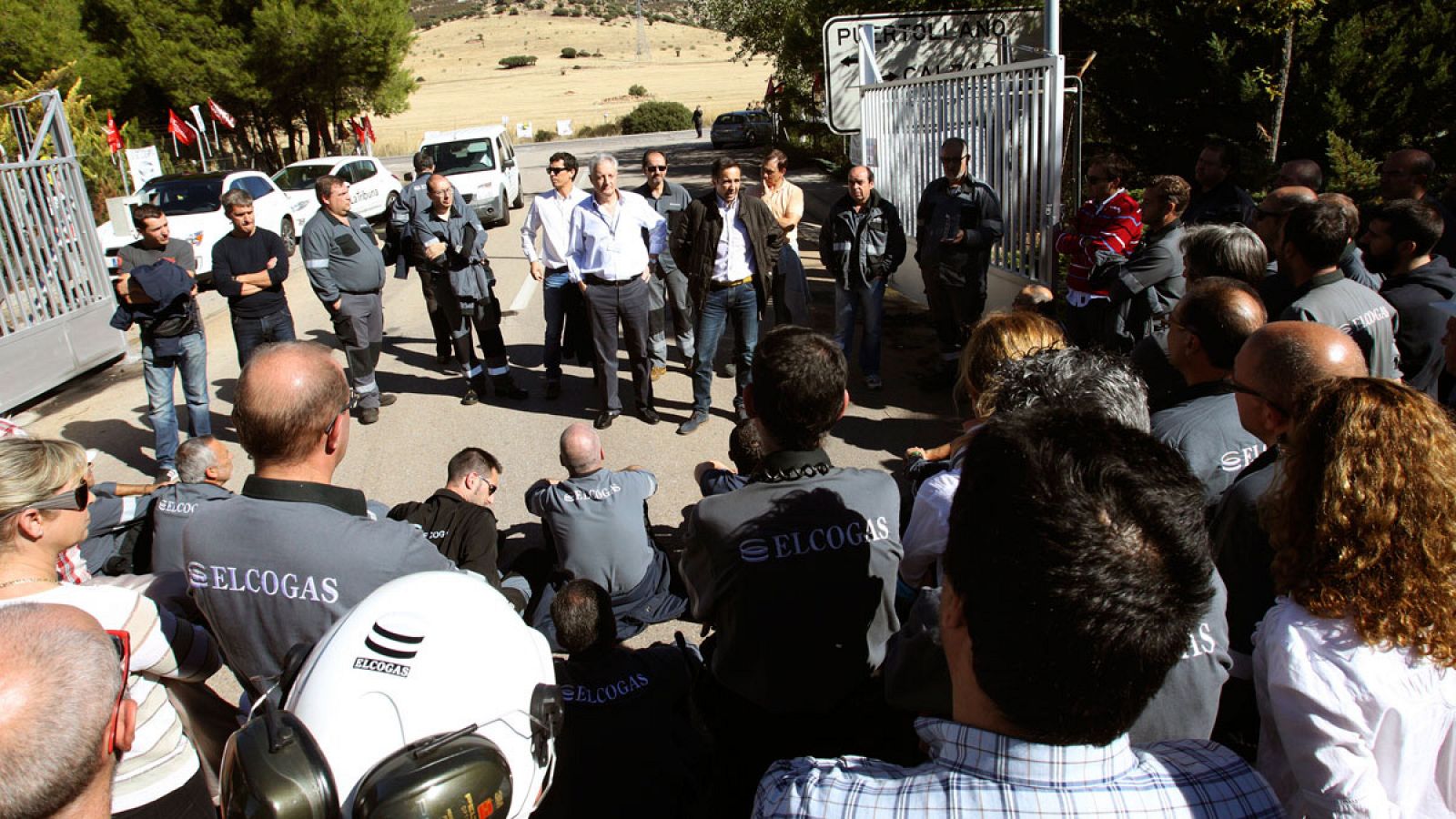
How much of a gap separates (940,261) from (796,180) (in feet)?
45.3

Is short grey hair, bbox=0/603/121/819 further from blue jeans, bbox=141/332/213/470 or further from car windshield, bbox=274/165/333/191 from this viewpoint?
car windshield, bbox=274/165/333/191

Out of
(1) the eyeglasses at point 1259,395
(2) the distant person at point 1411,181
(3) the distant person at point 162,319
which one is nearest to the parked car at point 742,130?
(3) the distant person at point 162,319

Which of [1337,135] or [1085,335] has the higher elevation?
[1337,135]

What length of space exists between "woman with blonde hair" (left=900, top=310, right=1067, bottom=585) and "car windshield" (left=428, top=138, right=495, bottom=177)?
53.3 feet

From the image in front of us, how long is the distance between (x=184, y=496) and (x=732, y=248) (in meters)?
4.02

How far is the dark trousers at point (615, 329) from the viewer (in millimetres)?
6871

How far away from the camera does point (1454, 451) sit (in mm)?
1813

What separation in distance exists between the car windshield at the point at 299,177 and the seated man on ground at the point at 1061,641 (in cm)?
1911

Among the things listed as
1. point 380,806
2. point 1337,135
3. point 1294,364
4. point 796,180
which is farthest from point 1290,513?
point 796,180

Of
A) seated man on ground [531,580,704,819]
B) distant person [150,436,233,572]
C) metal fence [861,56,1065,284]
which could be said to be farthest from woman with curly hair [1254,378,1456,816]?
metal fence [861,56,1065,284]

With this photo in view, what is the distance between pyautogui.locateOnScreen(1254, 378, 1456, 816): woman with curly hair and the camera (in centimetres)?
168

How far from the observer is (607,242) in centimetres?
679

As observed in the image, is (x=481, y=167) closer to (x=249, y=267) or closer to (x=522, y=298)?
(x=522, y=298)

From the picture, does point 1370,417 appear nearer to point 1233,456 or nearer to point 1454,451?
point 1454,451
